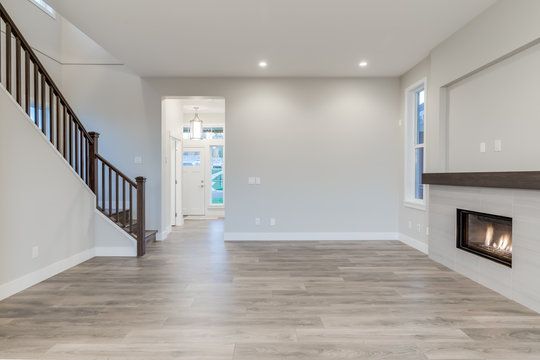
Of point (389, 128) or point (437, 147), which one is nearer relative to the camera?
point (437, 147)

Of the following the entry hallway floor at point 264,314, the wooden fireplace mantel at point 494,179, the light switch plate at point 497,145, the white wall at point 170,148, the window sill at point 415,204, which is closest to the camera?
the entry hallway floor at point 264,314

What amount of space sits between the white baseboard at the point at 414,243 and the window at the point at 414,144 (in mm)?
558

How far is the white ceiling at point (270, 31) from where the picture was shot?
339cm

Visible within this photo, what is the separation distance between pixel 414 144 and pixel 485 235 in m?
2.26

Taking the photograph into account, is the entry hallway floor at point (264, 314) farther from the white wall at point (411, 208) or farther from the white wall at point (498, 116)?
the white wall at point (498, 116)

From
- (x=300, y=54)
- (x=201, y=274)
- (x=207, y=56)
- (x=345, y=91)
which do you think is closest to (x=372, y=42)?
(x=300, y=54)

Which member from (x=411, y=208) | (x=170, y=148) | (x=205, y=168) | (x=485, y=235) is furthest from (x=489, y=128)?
(x=205, y=168)

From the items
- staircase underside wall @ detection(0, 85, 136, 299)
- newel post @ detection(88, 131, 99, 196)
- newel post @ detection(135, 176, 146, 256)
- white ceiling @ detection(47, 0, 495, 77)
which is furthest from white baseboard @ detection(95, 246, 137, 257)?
white ceiling @ detection(47, 0, 495, 77)

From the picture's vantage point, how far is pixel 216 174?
9352 millimetres

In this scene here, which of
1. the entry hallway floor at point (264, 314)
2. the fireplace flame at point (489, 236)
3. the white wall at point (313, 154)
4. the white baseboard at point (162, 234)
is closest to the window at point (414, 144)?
the white wall at point (313, 154)

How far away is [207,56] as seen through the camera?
477cm

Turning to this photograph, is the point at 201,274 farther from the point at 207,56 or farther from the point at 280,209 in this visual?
the point at 207,56

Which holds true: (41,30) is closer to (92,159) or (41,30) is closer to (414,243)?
(92,159)

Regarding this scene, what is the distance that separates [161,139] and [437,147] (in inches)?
171
